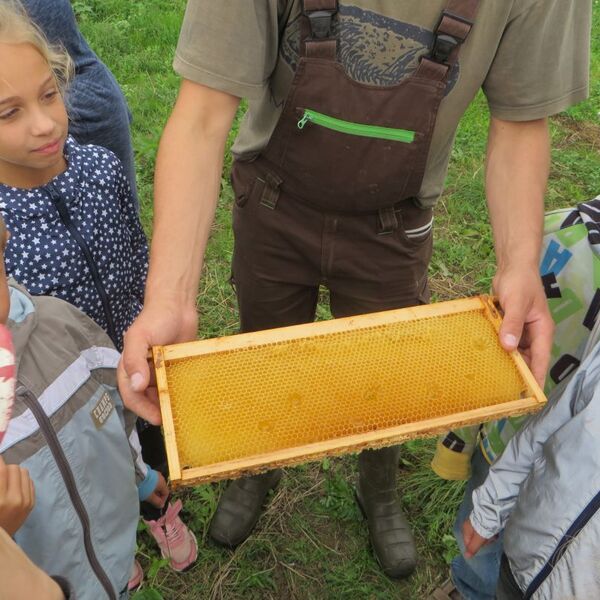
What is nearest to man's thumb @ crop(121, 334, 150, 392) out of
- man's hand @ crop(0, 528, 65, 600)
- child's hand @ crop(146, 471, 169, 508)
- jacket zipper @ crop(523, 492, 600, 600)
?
man's hand @ crop(0, 528, 65, 600)

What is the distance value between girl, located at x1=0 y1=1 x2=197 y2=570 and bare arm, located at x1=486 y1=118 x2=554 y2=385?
4.40ft

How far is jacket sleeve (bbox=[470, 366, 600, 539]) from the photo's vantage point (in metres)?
1.64

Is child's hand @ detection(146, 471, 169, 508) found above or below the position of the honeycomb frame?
below

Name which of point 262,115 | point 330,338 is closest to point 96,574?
point 330,338

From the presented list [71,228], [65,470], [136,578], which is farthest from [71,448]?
[136,578]

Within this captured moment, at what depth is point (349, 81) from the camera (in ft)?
5.70

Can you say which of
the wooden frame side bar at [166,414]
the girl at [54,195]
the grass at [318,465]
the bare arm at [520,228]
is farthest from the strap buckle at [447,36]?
the grass at [318,465]

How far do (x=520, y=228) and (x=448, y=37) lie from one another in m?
0.60

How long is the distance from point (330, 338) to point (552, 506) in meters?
0.73

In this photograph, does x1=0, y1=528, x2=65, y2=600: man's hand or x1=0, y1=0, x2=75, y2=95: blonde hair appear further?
x1=0, y1=0, x2=75, y2=95: blonde hair

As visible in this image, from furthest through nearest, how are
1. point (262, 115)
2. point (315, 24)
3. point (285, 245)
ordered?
point (285, 245), point (262, 115), point (315, 24)

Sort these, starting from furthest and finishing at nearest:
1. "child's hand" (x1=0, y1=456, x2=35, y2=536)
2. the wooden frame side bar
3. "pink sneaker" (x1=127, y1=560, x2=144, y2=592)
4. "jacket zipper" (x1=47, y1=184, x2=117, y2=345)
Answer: "pink sneaker" (x1=127, y1=560, x2=144, y2=592)
"jacket zipper" (x1=47, y1=184, x2=117, y2=345)
the wooden frame side bar
"child's hand" (x1=0, y1=456, x2=35, y2=536)

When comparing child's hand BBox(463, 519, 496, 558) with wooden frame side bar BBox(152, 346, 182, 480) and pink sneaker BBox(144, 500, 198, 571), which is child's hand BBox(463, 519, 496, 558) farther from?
pink sneaker BBox(144, 500, 198, 571)

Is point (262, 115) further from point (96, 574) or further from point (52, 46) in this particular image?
point (96, 574)
